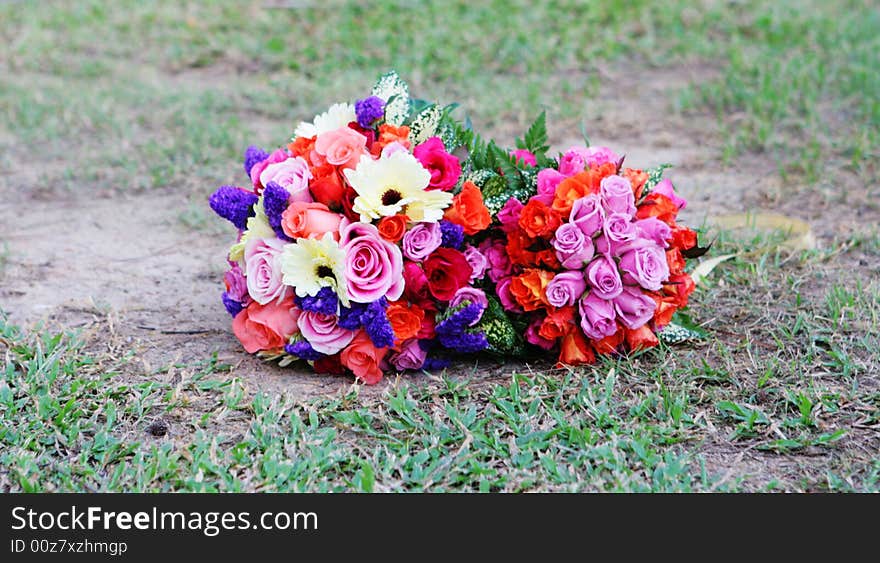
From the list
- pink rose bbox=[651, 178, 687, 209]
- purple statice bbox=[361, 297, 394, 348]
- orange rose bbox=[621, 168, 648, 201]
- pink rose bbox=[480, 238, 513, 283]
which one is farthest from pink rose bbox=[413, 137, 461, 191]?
pink rose bbox=[651, 178, 687, 209]

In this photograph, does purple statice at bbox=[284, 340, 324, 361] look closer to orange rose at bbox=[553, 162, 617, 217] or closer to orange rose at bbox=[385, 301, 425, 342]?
orange rose at bbox=[385, 301, 425, 342]

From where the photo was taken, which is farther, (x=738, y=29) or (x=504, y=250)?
(x=738, y=29)

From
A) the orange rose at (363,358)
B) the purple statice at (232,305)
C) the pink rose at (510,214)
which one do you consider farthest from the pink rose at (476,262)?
the purple statice at (232,305)

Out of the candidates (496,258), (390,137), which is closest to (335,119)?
(390,137)

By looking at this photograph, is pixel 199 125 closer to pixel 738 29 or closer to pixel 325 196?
pixel 325 196

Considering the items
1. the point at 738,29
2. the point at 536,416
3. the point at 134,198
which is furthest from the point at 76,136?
the point at 738,29

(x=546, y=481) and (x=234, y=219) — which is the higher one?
(x=234, y=219)

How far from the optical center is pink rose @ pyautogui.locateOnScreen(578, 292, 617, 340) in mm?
2871

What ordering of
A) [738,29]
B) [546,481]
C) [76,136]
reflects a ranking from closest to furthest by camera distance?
[546,481] < [76,136] < [738,29]

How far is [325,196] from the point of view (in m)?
2.89

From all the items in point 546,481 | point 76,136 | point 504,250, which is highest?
point 504,250

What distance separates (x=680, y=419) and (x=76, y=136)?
372 cm

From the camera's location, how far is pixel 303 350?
113 inches

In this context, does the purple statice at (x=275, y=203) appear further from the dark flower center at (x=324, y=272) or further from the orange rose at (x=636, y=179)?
the orange rose at (x=636, y=179)
